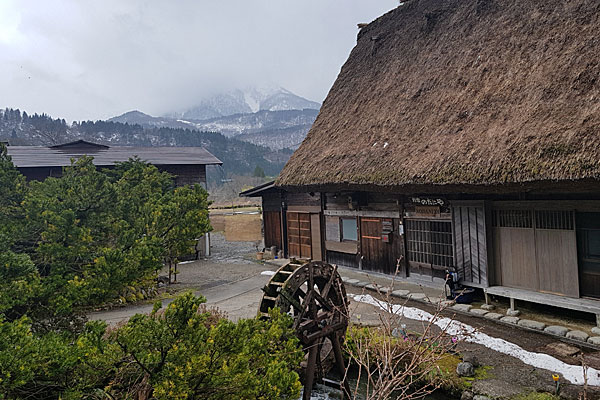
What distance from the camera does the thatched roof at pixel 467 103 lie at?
692 cm

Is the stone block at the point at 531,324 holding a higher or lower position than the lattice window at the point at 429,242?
lower

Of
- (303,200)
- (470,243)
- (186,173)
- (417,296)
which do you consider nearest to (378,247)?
(417,296)

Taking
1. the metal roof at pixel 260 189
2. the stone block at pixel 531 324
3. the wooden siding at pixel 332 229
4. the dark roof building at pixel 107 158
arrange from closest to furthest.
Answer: the stone block at pixel 531 324, the wooden siding at pixel 332 229, the metal roof at pixel 260 189, the dark roof building at pixel 107 158

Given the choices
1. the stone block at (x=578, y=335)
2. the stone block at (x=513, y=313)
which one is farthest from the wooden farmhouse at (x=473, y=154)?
the stone block at (x=578, y=335)

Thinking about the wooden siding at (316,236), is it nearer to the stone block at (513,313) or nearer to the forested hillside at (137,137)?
the stone block at (513,313)

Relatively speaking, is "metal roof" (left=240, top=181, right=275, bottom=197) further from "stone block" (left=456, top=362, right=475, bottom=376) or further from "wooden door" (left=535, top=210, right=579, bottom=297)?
"stone block" (left=456, top=362, right=475, bottom=376)

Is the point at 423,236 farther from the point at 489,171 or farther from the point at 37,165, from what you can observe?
the point at 37,165

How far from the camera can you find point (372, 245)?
470 inches

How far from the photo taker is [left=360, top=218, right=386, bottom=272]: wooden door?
11.7 meters

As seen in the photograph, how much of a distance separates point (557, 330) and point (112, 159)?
17716 mm

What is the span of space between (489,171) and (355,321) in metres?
4.01

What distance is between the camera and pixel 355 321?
327 inches

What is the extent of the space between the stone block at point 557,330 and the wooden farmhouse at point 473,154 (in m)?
0.58

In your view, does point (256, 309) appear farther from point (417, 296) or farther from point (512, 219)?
point (512, 219)
